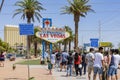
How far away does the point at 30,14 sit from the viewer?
74.2 meters

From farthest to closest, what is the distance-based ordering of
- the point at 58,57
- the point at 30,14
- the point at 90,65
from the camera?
the point at 30,14, the point at 58,57, the point at 90,65

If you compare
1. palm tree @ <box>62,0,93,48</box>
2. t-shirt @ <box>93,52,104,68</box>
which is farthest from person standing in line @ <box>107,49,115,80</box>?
palm tree @ <box>62,0,93,48</box>

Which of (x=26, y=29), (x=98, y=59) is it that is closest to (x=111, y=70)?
(x=98, y=59)

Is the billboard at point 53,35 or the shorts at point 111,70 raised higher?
the billboard at point 53,35

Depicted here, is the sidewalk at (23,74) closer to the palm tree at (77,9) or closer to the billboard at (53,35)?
the billboard at (53,35)

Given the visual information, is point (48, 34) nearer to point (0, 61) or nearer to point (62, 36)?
point (62, 36)

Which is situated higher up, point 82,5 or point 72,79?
point 82,5

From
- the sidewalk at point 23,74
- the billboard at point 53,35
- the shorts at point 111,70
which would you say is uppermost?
the billboard at point 53,35

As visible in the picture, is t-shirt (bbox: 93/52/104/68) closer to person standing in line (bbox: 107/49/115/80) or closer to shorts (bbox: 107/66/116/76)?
person standing in line (bbox: 107/49/115/80)

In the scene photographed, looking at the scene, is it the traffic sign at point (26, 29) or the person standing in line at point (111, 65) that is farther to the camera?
the traffic sign at point (26, 29)

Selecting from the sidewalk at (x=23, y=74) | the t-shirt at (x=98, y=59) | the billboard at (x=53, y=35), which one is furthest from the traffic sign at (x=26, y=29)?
the billboard at (x=53, y=35)

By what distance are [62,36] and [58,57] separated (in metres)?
5.34

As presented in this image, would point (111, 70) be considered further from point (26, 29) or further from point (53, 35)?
point (53, 35)

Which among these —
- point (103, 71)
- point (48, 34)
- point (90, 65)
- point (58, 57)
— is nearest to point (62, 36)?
point (48, 34)
